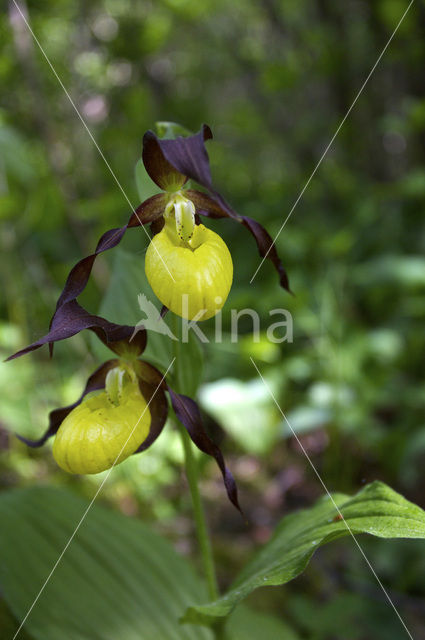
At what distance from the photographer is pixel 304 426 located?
168cm

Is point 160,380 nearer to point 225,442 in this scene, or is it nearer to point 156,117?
point 225,442

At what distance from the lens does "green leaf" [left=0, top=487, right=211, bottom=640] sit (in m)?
0.88

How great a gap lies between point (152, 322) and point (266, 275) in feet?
7.16

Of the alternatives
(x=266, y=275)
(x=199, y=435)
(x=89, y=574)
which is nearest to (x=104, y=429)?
(x=199, y=435)

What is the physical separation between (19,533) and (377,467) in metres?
1.40

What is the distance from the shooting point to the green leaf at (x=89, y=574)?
88 centimetres

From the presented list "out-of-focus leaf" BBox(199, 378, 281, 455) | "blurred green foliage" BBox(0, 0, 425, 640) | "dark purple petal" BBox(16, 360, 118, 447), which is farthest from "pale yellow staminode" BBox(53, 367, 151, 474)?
"out-of-focus leaf" BBox(199, 378, 281, 455)

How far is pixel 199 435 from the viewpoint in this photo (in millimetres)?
688

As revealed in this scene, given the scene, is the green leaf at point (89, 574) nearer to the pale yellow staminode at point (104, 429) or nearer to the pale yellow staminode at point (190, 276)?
the pale yellow staminode at point (104, 429)

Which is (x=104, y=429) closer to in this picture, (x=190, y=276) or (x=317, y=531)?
(x=190, y=276)

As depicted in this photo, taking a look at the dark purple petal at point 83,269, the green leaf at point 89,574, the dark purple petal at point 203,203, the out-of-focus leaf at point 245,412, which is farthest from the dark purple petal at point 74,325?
the out-of-focus leaf at point 245,412

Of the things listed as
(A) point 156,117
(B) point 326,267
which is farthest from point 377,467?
(A) point 156,117

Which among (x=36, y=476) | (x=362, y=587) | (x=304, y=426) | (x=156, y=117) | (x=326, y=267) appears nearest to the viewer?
(x=362, y=587)

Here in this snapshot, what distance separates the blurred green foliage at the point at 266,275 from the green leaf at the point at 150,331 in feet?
0.38
